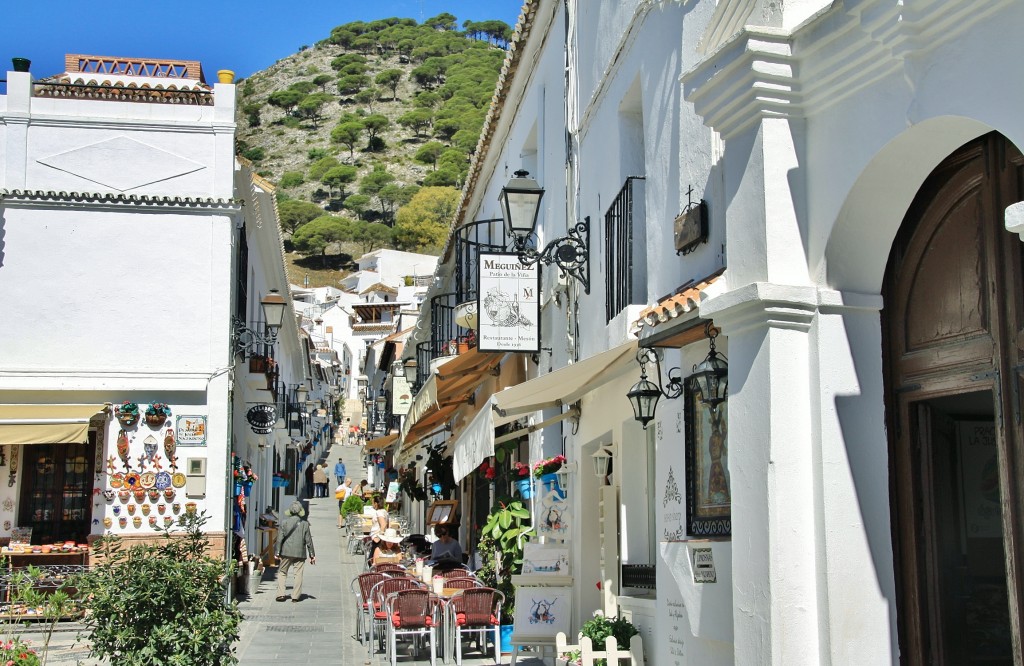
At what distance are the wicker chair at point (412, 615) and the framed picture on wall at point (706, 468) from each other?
6.53m

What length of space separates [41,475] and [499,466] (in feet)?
23.4

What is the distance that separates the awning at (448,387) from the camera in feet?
51.3

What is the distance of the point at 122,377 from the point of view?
18250mm

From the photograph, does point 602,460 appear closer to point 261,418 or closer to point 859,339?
point 859,339

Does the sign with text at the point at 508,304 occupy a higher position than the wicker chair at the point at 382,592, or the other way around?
the sign with text at the point at 508,304

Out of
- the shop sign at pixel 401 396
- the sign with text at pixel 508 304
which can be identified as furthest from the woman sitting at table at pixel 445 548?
the shop sign at pixel 401 396

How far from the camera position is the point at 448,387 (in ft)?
54.2

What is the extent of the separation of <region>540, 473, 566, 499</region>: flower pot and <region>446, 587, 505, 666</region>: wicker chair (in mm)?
1331

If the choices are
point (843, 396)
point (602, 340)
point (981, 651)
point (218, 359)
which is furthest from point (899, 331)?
point (218, 359)

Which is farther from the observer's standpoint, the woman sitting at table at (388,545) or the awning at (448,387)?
the woman sitting at table at (388,545)

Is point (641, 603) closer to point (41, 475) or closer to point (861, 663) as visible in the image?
point (861, 663)

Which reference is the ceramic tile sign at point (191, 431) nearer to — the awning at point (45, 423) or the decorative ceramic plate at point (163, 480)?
the decorative ceramic plate at point (163, 480)

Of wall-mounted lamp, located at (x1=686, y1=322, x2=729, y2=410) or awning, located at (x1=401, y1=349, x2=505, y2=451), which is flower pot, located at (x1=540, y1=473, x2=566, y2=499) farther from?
wall-mounted lamp, located at (x1=686, y1=322, x2=729, y2=410)

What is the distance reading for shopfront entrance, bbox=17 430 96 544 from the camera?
1781 cm
